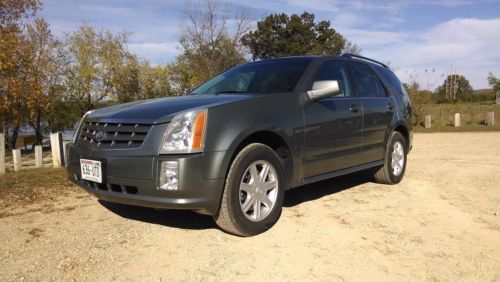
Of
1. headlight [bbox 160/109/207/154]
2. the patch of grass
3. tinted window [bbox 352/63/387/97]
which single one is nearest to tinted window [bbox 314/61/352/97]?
tinted window [bbox 352/63/387/97]

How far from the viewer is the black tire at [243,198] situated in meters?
3.74

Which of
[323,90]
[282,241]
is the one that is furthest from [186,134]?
[323,90]

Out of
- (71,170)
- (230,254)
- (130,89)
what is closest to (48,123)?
(130,89)

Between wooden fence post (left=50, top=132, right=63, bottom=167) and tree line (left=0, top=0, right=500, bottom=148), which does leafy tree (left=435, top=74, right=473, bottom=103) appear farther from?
wooden fence post (left=50, top=132, right=63, bottom=167)

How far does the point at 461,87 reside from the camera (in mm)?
60812

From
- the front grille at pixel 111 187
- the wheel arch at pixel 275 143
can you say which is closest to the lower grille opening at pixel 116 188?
the front grille at pixel 111 187

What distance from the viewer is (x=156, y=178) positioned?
3.54 m

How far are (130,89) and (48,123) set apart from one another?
4.83 m

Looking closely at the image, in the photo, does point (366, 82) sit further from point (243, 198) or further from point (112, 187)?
point (112, 187)

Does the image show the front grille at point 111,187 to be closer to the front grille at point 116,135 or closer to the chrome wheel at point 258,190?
the front grille at point 116,135

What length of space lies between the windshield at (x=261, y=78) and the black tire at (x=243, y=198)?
0.88m

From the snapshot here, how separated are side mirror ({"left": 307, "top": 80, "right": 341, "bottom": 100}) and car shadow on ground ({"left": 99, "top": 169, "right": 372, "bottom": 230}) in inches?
50.4

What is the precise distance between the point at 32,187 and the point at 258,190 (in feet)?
12.6

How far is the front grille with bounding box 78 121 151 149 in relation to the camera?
367 cm
